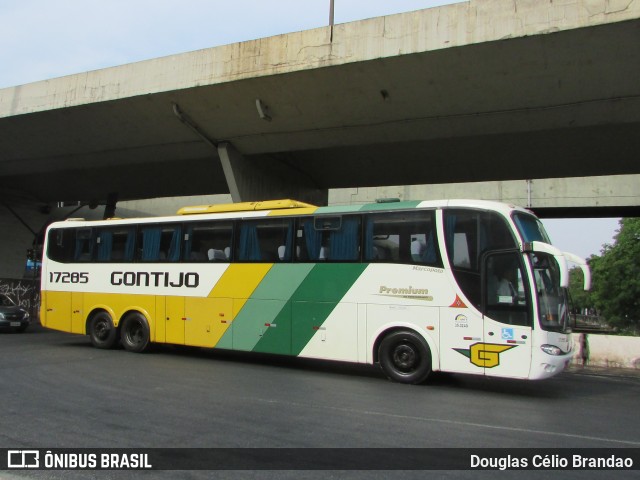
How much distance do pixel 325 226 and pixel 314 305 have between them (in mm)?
1561

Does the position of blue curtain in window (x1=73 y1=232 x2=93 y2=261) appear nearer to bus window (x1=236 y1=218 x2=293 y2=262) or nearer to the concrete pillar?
bus window (x1=236 y1=218 x2=293 y2=262)

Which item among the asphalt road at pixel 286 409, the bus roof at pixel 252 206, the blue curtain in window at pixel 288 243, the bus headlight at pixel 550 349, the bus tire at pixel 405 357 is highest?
the bus roof at pixel 252 206

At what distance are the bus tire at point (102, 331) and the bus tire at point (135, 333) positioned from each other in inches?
9.4

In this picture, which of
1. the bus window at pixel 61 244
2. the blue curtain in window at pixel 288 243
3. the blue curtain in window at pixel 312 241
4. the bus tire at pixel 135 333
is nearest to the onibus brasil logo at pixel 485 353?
the blue curtain in window at pixel 312 241

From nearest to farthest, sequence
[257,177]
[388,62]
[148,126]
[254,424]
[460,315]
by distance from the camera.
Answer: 1. [254,424]
2. [460,315]
3. [388,62]
4. [148,126]
5. [257,177]

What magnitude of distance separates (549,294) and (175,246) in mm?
7874

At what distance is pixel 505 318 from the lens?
8305 millimetres

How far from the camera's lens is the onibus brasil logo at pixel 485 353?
8.29 m

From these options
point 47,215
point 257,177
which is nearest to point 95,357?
point 257,177

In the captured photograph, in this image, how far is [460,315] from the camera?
8.66m

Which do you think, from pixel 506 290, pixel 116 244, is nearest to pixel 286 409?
pixel 506 290

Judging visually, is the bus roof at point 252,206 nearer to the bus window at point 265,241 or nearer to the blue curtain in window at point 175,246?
the bus window at point 265,241

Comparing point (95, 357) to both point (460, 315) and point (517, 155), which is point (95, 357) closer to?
point (460, 315)

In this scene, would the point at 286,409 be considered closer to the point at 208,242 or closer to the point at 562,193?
the point at 208,242
